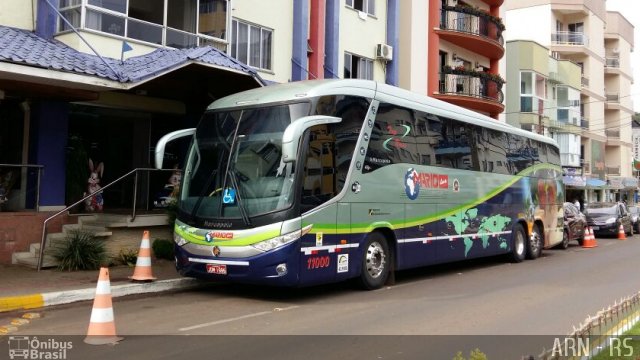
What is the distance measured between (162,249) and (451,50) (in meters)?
20.0

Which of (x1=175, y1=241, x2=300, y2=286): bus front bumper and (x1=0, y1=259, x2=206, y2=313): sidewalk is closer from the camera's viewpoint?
(x1=0, y1=259, x2=206, y2=313): sidewalk

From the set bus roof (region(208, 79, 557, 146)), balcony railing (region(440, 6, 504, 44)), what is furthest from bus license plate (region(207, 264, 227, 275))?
balcony railing (region(440, 6, 504, 44))

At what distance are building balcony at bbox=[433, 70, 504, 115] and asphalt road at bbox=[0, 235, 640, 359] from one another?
15.4 m

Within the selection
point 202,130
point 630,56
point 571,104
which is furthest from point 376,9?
point 630,56

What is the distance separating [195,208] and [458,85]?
806 inches

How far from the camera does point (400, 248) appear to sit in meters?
11.4

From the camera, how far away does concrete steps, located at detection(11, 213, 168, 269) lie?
11.9 meters

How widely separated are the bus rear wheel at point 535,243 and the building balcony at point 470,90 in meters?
10.4

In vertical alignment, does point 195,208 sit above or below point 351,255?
above

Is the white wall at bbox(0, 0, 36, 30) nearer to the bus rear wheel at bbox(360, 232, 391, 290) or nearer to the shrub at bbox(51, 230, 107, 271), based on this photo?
the shrub at bbox(51, 230, 107, 271)

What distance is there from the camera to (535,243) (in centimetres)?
1753

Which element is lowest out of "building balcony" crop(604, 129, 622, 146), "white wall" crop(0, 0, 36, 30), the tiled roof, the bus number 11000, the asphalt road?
the asphalt road

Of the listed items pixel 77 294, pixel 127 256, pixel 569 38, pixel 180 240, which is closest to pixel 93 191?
pixel 127 256

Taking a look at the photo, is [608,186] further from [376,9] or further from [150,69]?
[150,69]
